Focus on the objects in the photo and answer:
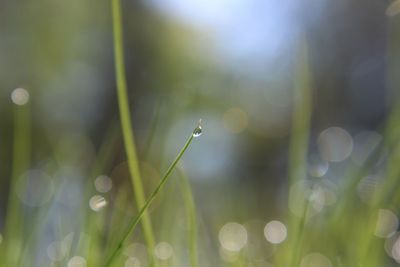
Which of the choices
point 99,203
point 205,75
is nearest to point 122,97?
point 99,203

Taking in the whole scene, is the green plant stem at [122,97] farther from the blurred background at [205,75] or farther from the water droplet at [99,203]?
the blurred background at [205,75]

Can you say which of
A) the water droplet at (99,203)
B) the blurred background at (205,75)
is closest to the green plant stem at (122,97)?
the water droplet at (99,203)

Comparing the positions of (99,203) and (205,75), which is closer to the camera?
(99,203)

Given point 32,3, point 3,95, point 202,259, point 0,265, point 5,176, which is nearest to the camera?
point 0,265

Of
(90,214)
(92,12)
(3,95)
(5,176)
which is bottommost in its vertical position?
(5,176)

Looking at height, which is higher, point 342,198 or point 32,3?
point 32,3

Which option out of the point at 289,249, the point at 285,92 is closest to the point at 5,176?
the point at 285,92

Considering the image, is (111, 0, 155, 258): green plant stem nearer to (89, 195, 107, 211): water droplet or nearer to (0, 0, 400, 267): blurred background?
(89, 195, 107, 211): water droplet

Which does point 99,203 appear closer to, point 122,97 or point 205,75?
point 122,97

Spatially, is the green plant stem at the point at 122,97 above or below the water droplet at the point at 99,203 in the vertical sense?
above

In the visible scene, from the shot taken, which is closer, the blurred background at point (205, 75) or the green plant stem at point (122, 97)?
the green plant stem at point (122, 97)

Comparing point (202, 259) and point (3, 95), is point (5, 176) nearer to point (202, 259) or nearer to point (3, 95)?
point (3, 95)
